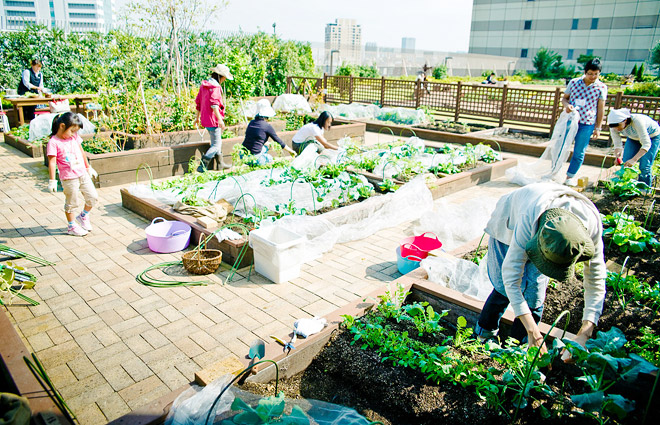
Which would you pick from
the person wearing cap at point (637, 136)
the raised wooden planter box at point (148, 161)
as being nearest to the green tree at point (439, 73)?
the raised wooden planter box at point (148, 161)

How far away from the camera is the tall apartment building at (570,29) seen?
40906 mm

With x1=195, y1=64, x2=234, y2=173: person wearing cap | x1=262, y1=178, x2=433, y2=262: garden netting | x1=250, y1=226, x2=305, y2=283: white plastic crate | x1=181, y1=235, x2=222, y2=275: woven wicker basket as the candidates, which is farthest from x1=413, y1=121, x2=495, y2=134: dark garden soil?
x1=181, y1=235, x2=222, y2=275: woven wicker basket

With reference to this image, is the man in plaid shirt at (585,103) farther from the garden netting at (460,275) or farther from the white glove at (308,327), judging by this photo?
the white glove at (308,327)

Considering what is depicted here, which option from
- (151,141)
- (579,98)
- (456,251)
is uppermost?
(579,98)

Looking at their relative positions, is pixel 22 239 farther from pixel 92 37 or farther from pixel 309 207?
pixel 92 37

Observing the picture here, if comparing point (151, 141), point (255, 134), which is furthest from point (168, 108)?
point (255, 134)

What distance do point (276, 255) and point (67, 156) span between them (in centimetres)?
244

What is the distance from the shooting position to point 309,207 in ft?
17.0

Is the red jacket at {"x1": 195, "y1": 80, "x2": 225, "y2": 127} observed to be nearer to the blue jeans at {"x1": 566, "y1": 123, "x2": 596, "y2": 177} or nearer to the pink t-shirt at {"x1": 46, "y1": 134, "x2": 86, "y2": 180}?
the pink t-shirt at {"x1": 46, "y1": 134, "x2": 86, "y2": 180}

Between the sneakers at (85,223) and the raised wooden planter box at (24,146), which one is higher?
the raised wooden planter box at (24,146)

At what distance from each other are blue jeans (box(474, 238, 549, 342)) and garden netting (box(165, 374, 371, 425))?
1172 mm

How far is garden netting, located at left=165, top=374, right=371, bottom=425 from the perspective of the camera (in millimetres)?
1819

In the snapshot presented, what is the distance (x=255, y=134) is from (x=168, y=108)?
3219mm

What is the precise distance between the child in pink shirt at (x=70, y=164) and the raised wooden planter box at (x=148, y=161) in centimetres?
171
